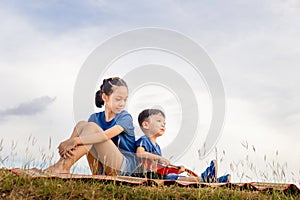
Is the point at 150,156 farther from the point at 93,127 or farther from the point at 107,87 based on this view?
the point at 107,87

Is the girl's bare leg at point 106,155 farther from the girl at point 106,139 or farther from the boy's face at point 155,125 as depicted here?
the boy's face at point 155,125

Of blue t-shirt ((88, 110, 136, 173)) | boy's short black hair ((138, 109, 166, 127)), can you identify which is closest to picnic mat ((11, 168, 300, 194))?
blue t-shirt ((88, 110, 136, 173))

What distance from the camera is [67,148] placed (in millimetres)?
5727

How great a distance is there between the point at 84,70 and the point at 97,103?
21.4 inches

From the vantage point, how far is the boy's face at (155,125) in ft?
21.7

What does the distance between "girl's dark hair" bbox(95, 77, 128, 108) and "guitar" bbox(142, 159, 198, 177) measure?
1179 mm

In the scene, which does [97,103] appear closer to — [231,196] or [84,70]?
[84,70]

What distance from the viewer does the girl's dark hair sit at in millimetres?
6422

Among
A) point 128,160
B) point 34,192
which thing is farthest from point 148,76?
point 34,192

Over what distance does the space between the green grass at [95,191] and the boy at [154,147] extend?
66 cm

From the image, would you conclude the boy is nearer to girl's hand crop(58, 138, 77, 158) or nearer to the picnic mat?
the picnic mat

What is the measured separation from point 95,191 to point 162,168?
5.10 ft

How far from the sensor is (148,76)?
6.82 metres

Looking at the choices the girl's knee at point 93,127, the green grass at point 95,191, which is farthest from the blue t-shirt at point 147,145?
the green grass at point 95,191
